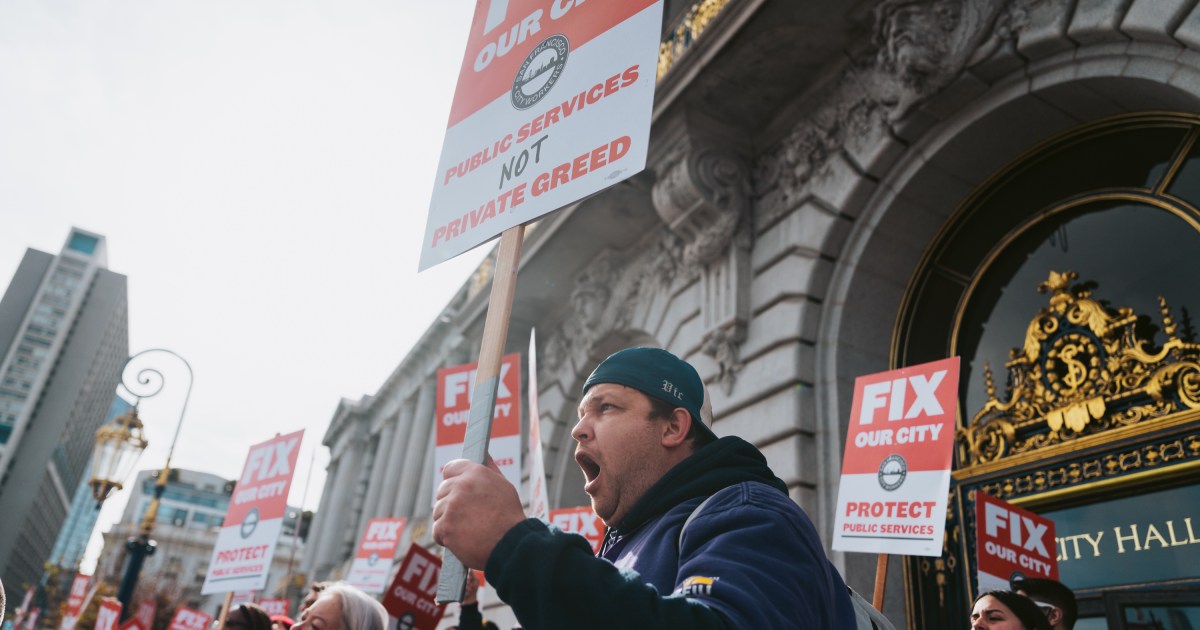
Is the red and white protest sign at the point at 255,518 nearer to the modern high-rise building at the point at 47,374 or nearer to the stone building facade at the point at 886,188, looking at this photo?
the stone building facade at the point at 886,188

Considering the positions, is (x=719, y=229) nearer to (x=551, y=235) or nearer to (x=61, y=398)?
(x=551, y=235)

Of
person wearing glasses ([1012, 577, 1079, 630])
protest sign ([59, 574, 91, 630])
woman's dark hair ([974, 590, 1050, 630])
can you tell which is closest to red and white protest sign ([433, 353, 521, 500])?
woman's dark hair ([974, 590, 1050, 630])

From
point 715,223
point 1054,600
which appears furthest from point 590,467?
point 715,223

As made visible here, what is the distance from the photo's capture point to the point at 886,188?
923 cm

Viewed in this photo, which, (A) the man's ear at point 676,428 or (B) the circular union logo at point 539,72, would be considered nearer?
(A) the man's ear at point 676,428

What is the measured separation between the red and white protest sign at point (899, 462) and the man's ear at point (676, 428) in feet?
12.5

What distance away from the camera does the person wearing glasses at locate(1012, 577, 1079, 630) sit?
493 centimetres

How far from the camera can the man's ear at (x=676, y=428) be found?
6.86 feet

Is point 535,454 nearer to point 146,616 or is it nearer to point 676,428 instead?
point 676,428

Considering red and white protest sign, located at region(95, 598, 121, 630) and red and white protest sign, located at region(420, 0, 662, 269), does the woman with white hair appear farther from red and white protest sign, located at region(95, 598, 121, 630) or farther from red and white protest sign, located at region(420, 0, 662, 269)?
red and white protest sign, located at region(95, 598, 121, 630)

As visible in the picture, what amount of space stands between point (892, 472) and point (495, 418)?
3.49m

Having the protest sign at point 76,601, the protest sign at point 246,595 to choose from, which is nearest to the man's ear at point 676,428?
the protest sign at point 246,595

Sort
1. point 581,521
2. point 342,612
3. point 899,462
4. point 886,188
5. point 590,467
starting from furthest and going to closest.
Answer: point 886,188
point 581,521
point 899,462
point 342,612
point 590,467

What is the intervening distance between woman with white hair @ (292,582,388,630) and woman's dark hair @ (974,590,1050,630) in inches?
137
